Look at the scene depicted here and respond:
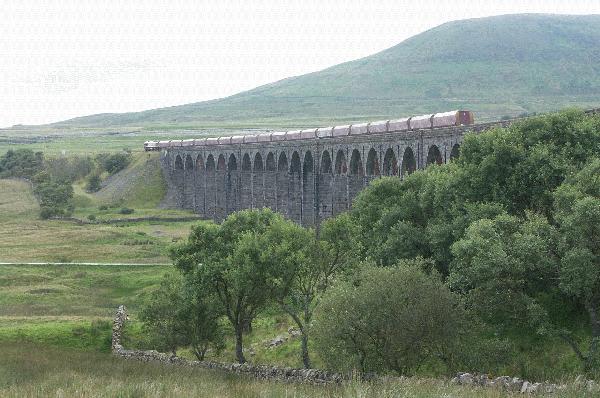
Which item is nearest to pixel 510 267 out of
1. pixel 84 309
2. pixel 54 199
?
pixel 84 309

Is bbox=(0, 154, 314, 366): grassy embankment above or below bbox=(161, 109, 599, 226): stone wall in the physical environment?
below

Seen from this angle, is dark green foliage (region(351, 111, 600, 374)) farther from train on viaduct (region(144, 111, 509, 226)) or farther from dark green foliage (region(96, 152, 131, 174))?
dark green foliage (region(96, 152, 131, 174))

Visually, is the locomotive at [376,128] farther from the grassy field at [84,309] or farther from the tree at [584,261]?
the tree at [584,261]

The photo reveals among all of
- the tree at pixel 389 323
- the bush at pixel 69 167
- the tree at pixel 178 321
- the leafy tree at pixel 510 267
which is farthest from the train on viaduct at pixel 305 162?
the tree at pixel 389 323

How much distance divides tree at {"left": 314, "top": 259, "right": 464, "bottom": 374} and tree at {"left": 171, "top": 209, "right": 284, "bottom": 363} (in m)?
6.47

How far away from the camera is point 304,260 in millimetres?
37094

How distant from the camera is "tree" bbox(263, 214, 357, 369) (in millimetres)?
36781

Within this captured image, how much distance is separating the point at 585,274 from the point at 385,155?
48929 mm

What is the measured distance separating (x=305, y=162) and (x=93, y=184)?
70.1 m

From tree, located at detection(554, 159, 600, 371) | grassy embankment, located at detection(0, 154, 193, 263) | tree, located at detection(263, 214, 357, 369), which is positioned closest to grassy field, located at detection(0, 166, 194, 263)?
grassy embankment, located at detection(0, 154, 193, 263)

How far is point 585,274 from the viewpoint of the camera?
29.7m

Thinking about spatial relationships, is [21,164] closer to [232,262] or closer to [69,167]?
[69,167]

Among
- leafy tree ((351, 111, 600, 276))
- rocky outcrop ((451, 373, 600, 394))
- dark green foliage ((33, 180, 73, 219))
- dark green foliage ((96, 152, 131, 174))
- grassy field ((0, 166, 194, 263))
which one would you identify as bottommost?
grassy field ((0, 166, 194, 263))

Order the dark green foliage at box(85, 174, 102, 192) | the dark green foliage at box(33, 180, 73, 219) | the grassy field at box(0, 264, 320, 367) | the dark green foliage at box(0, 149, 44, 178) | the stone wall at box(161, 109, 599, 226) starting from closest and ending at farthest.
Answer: the grassy field at box(0, 264, 320, 367) < the stone wall at box(161, 109, 599, 226) < the dark green foliage at box(33, 180, 73, 219) < the dark green foliage at box(85, 174, 102, 192) < the dark green foliage at box(0, 149, 44, 178)
